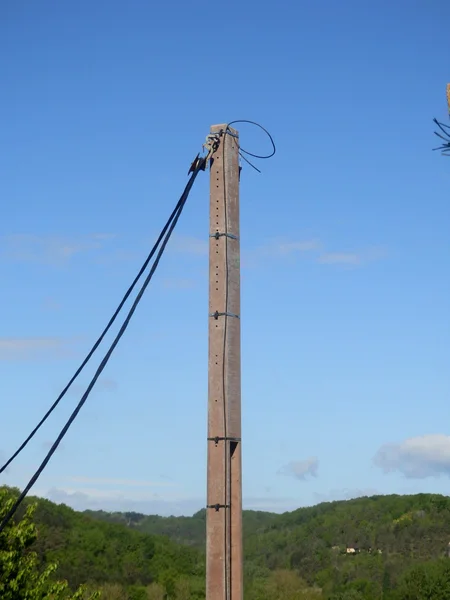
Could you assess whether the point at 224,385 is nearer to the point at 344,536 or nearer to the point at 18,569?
the point at 18,569

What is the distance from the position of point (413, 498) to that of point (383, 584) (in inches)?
1620

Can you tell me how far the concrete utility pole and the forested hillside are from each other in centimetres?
6846

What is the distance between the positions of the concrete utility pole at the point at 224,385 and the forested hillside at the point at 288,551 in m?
68.5

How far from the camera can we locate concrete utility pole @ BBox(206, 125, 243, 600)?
6.30 meters

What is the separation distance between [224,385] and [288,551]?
130m

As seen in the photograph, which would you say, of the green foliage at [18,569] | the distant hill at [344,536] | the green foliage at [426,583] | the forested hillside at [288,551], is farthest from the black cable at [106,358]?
the distant hill at [344,536]

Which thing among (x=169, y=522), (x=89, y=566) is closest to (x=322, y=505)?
(x=169, y=522)

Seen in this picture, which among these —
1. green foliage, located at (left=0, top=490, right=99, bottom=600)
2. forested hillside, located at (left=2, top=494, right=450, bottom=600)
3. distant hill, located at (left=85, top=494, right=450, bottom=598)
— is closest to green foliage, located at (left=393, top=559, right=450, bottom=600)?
forested hillside, located at (left=2, top=494, right=450, bottom=600)

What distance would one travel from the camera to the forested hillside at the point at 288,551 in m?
89.9

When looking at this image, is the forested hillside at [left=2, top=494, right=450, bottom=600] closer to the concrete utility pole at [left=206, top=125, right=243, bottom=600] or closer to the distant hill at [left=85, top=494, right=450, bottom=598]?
the distant hill at [left=85, top=494, right=450, bottom=598]

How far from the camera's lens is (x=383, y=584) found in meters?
110

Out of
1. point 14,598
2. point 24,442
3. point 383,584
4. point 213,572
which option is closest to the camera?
point 213,572

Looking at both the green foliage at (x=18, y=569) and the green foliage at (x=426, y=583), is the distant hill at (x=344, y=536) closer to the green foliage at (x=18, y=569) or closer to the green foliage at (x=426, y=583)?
the green foliage at (x=426, y=583)

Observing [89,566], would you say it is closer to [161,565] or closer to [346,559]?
[161,565]
